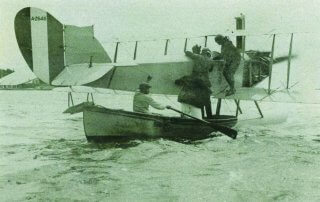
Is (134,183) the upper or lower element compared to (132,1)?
lower

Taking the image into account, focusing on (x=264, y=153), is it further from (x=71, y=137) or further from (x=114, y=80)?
(x=71, y=137)

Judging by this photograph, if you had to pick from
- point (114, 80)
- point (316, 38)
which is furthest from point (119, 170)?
point (316, 38)

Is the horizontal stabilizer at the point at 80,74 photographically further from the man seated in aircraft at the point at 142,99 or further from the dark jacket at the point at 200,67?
the dark jacket at the point at 200,67

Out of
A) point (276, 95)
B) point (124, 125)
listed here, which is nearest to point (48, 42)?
point (124, 125)

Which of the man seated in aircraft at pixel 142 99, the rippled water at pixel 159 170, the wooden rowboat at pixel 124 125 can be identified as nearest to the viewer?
the rippled water at pixel 159 170

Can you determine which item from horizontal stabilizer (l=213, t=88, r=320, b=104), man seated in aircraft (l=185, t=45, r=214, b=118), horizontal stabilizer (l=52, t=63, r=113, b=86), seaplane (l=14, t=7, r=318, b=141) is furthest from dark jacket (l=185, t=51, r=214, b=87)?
horizontal stabilizer (l=52, t=63, r=113, b=86)

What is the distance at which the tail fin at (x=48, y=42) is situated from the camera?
7.69 m

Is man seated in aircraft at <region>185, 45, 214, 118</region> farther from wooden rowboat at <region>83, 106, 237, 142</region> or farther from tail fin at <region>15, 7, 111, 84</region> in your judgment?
tail fin at <region>15, 7, 111, 84</region>

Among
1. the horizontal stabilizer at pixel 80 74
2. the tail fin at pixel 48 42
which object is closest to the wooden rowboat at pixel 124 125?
the horizontal stabilizer at pixel 80 74

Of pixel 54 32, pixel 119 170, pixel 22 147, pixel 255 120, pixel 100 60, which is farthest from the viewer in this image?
pixel 255 120

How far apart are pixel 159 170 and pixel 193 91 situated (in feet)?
10.3

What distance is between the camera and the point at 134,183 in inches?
200

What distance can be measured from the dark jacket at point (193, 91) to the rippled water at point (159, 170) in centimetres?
91

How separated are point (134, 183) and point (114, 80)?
4115 mm
